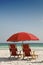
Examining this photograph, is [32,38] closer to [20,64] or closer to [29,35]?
[29,35]

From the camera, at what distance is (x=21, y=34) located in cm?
1427

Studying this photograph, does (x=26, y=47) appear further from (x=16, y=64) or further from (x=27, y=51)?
(x=16, y=64)

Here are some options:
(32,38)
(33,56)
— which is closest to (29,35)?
(32,38)

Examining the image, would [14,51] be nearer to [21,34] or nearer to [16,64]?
[21,34]

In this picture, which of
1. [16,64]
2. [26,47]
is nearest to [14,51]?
[26,47]

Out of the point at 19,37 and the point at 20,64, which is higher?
the point at 19,37

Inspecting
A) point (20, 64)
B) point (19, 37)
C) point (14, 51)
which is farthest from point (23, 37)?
point (20, 64)

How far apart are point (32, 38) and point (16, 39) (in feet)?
3.00

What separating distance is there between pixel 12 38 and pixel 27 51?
115 cm

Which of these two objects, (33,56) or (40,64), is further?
(33,56)

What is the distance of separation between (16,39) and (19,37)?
239 mm

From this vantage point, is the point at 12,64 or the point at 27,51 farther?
the point at 27,51

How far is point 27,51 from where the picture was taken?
13797 mm

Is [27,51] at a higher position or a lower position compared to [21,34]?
lower
